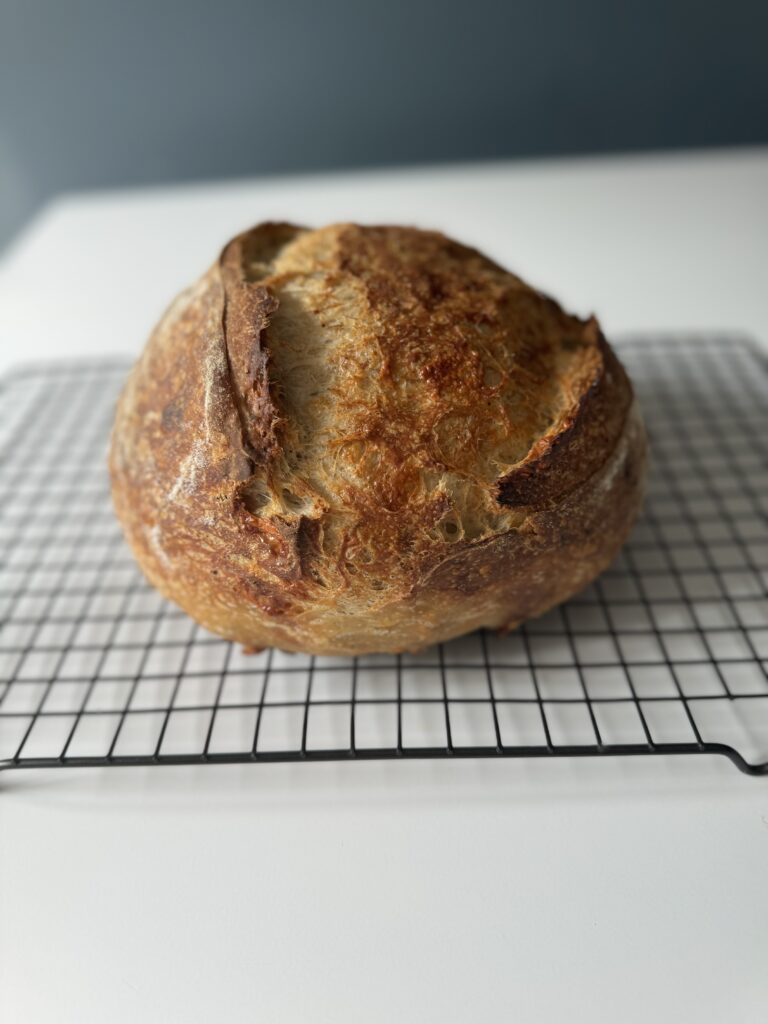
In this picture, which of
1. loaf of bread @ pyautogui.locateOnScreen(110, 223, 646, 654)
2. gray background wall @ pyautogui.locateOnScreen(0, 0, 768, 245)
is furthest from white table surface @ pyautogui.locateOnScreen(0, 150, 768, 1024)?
gray background wall @ pyautogui.locateOnScreen(0, 0, 768, 245)

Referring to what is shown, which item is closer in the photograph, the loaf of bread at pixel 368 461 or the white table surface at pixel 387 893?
the white table surface at pixel 387 893

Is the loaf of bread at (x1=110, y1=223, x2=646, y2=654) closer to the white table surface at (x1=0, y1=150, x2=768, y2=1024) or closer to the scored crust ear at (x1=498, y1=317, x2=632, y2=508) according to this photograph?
the scored crust ear at (x1=498, y1=317, x2=632, y2=508)

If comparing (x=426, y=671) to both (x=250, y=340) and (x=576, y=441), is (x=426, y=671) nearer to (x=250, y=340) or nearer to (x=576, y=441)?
(x=576, y=441)

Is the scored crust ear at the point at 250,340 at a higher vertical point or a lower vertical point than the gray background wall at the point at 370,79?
higher

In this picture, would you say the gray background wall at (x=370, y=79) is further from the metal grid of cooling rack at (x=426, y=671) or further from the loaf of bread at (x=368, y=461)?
the loaf of bread at (x=368, y=461)

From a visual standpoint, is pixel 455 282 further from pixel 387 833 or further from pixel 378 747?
pixel 387 833

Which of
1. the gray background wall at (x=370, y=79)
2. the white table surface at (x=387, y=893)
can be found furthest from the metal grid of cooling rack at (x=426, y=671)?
the gray background wall at (x=370, y=79)

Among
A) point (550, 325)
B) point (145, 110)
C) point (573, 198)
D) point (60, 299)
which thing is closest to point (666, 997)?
point (550, 325)
